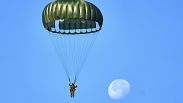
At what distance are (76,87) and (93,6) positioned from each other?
732 centimetres

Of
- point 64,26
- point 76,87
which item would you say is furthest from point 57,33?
point 76,87

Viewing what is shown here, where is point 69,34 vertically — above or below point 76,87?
above

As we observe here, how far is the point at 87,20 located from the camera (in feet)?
204

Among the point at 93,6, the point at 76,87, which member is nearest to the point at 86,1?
the point at 93,6

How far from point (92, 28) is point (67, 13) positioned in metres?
4.56

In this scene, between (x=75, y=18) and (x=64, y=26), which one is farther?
(x=64, y=26)

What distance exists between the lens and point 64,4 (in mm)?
62000

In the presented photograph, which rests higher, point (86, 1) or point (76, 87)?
point (86, 1)

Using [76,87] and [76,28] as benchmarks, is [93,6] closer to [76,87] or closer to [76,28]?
[76,28]

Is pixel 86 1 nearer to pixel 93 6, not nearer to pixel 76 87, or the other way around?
pixel 93 6

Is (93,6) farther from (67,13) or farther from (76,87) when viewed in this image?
(76,87)

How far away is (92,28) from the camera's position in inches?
2574

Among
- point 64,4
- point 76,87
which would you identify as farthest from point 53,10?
point 76,87

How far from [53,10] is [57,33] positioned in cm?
344
